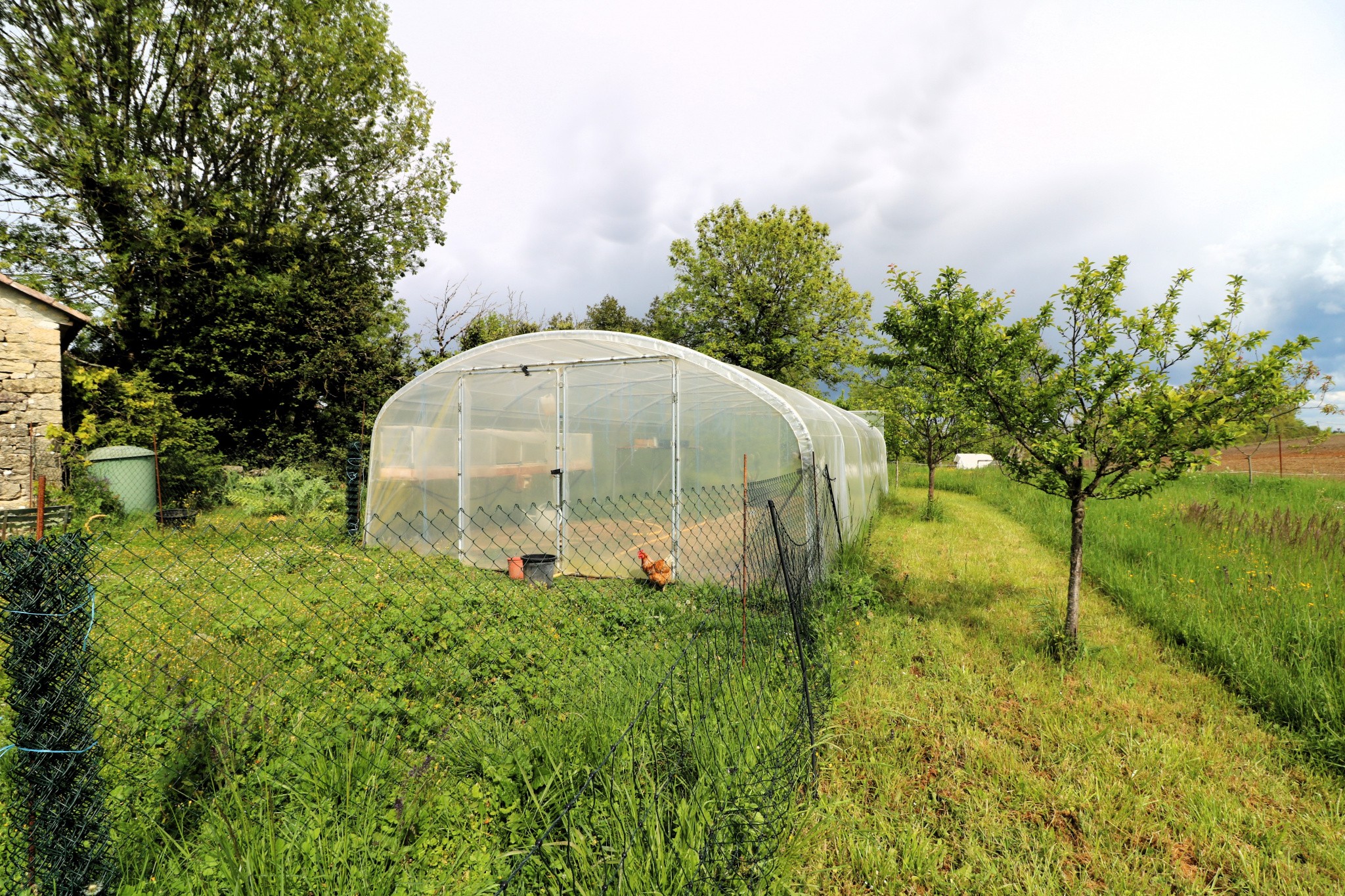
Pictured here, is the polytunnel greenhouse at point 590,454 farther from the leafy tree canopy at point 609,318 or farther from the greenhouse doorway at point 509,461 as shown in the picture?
the leafy tree canopy at point 609,318

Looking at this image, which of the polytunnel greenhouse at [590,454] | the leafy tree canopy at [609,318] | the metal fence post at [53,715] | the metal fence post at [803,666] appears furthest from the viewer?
the leafy tree canopy at [609,318]

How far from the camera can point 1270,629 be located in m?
4.21

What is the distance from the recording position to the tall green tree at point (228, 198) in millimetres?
12703

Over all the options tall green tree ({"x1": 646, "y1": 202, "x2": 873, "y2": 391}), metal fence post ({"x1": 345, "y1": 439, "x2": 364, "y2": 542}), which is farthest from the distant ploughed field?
metal fence post ({"x1": 345, "y1": 439, "x2": 364, "y2": 542})

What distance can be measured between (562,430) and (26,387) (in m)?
9.65

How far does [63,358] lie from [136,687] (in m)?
11.9

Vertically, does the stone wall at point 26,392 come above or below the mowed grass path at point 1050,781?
above

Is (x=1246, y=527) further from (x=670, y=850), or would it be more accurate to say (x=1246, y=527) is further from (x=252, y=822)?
(x=252, y=822)

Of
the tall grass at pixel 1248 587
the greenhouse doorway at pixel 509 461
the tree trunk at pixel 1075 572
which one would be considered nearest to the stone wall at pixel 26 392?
the greenhouse doorway at pixel 509 461

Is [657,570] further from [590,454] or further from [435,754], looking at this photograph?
[435,754]

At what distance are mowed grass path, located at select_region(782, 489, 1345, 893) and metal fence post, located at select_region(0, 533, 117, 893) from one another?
96.3 inches

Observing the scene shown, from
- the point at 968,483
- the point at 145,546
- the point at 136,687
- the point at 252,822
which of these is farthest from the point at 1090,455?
the point at 968,483

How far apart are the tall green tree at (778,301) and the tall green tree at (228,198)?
44.0ft

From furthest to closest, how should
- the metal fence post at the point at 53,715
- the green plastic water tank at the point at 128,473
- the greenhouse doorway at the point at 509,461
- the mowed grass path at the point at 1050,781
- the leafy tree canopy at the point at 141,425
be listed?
the leafy tree canopy at the point at 141,425, the green plastic water tank at the point at 128,473, the greenhouse doorway at the point at 509,461, the mowed grass path at the point at 1050,781, the metal fence post at the point at 53,715
